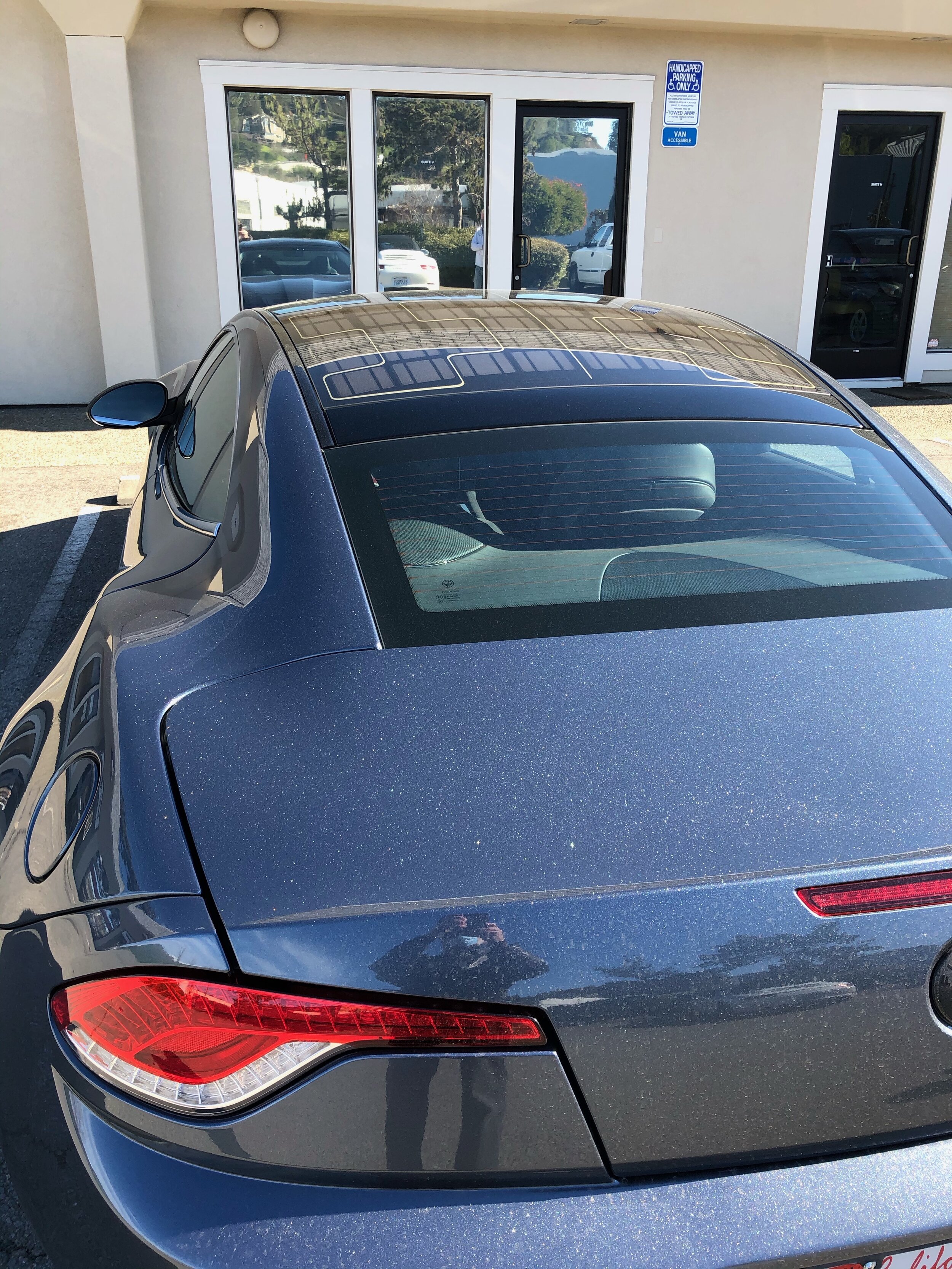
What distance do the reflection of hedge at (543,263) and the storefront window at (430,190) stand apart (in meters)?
0.45

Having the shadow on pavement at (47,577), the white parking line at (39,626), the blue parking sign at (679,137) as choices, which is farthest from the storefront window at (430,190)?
the white parking line at (39,626)

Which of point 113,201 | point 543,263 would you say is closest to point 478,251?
point 543,263

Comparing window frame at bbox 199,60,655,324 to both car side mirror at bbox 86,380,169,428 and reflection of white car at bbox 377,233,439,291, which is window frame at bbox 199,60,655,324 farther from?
car side mirror at bbox 86,380,169,428

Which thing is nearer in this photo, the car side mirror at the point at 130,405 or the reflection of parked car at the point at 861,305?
the car side mirror at the point at 130,405

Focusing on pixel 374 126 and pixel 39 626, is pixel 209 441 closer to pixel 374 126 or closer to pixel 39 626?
pixel 39 626

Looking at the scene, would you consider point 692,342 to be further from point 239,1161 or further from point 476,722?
point 239,1161

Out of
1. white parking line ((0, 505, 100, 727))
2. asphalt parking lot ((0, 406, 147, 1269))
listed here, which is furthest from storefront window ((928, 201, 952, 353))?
white parking line ((0, 505, 100, 727))

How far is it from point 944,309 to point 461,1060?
11.1 metres

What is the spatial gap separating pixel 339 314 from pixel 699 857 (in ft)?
6.14

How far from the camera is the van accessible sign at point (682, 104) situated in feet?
28.7

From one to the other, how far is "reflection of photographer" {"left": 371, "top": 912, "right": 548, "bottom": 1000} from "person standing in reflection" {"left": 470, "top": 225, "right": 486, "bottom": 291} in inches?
337

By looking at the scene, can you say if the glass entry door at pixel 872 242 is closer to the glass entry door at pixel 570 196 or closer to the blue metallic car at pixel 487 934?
the glass entry door at pixel 570 196

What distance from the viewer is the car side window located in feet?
7.09

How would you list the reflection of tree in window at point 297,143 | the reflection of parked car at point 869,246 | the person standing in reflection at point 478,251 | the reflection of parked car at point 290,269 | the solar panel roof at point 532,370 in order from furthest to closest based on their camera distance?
the reflection of parked car at point 869,246 < the person standing in reflection at point 478,251 < the reflection of parked car at point 290,269 < the reflection of tree in window at point 297,143 < the solar panel roof at point 532,370
